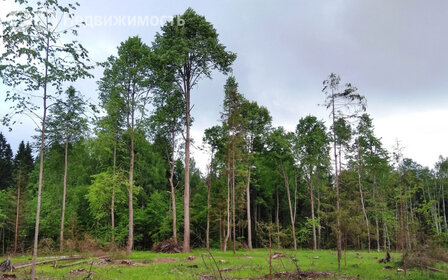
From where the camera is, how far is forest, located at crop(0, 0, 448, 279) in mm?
10891

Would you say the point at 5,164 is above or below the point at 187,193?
above

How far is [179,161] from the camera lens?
39844mm

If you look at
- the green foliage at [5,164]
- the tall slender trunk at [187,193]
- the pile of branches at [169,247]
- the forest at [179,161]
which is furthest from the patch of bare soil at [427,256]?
the green foliage at [5,164]

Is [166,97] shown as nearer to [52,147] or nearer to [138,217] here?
[52,147]

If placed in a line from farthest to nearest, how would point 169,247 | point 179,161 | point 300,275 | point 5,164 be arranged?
point 5,164, point 179,161, point 169,247, point 300,275

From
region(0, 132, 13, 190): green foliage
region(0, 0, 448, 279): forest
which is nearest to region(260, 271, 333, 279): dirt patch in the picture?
region(0, 0, 448, 279): forest

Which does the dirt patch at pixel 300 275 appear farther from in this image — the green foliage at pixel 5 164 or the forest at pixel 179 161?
the green foliage at pixel 5 164

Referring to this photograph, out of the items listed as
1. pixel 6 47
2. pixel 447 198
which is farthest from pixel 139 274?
pixel 447 198

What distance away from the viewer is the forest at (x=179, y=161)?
35.7ft

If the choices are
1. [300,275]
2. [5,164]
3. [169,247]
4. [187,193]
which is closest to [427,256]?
[300,275]

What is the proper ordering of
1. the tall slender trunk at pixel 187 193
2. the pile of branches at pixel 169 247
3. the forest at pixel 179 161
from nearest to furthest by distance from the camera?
the forest at pixel 179 161 → the tall slender trunk at pixel 187 193 → the pile of branches at pixel 169 247

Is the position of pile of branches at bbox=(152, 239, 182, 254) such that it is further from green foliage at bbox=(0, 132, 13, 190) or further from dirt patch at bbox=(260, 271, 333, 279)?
green foliage at bbox=(0, 132, 13, 190)

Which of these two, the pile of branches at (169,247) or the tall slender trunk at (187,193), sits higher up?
the tall slender trunk at (187,193)

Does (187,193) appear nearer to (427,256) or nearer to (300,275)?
(300,275)
